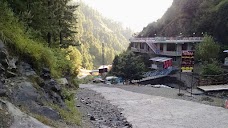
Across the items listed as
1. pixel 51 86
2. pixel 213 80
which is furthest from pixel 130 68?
pixel 51 86

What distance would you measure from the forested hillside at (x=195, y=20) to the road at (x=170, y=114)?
29.9 metres

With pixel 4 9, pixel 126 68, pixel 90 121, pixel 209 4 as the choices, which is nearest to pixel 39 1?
pixel 4 9

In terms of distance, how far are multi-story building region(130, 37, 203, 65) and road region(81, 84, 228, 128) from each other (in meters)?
29.5

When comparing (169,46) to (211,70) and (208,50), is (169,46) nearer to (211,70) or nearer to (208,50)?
(208,50)

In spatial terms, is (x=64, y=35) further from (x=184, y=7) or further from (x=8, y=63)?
(x=184, y=7)

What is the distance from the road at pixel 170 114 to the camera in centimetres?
1472

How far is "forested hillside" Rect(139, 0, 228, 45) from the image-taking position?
46.9 meters

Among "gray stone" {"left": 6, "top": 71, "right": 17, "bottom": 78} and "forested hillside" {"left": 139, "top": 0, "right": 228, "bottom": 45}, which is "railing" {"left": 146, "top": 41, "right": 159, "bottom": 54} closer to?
"forested hillside" {"left": 139, "top": 0, "right": 228, "bottom": 45}

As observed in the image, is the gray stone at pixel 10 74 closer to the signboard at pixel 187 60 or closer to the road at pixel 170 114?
the road at pixel 170 114

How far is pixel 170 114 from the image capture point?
674 inches

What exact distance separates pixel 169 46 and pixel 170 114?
37.6m

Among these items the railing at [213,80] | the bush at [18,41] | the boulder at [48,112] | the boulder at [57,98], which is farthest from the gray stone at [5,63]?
the railing at [213,80]

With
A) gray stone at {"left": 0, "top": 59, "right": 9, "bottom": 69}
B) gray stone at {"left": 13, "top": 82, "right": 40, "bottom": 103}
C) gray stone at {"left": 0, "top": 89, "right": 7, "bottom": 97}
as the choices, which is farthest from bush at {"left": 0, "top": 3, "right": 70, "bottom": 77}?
gray stone at {"left": 0, "top": 89, "right": 7, "bottom": 97}

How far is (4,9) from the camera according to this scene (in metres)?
11.2
